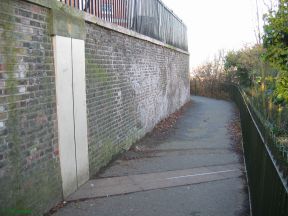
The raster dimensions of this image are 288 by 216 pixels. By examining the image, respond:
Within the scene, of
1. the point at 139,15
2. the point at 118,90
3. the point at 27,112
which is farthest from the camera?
the point at 139,15

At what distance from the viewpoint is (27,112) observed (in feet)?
16.9

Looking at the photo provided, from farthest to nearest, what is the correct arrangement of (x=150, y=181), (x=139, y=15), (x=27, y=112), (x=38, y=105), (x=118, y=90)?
(x=139, y=15), (x=118, y=90), (x=150, y=181), (x=38, y=105), (x=27, y=112)

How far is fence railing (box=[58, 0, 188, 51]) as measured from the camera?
823 centimetres

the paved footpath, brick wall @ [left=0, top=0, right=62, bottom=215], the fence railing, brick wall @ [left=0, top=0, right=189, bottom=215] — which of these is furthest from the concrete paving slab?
the fence railing

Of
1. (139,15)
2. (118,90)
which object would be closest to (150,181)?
(118,90)

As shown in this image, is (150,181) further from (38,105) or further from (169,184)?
(38,105)

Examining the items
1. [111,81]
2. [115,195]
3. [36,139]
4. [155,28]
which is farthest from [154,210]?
[155,28]

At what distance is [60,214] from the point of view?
18.7ft

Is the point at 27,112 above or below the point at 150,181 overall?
above

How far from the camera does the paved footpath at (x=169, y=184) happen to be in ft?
19.7

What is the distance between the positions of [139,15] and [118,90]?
379 centimetres

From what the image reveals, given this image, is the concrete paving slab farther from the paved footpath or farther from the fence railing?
the fence railing

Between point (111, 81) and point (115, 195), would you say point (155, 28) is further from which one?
point (115, 195)

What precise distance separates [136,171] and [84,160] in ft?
5.04
